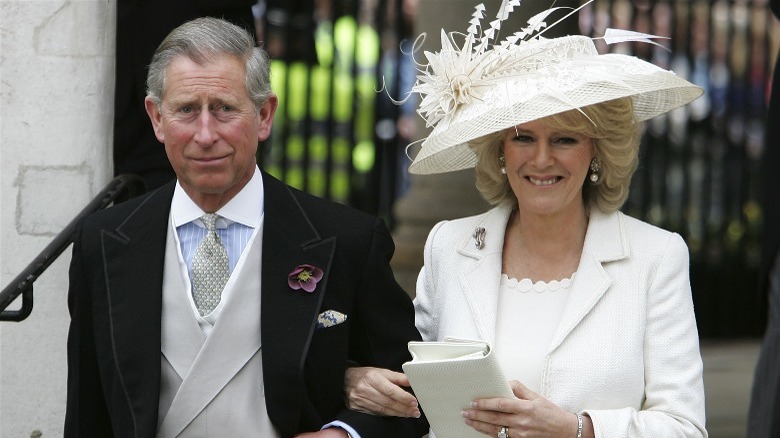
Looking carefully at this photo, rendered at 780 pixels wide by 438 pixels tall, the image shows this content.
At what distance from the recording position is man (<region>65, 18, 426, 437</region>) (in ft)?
11.5

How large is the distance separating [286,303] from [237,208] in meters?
0.30

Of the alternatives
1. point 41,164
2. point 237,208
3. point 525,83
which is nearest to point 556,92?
point 525,83

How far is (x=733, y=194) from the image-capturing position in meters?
10.8

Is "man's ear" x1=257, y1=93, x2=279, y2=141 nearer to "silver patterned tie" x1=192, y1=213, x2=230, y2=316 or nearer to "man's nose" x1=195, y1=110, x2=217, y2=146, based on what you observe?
"man's nose" x1=195, y1=110, x2=217, y2=146

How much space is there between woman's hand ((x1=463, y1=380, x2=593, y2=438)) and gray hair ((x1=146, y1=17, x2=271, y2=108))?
987 mm

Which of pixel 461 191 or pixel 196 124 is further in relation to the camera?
pixel 461 191

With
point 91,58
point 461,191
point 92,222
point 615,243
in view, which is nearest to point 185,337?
point 92,222

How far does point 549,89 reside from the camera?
372 cm

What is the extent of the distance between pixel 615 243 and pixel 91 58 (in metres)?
2.08

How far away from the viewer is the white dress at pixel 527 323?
3.74m

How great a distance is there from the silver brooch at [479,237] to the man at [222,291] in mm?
382

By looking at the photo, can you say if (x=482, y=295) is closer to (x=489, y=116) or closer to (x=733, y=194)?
(x=489, y=116)

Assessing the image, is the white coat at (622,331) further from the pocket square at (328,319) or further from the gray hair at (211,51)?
the gray hair at (211,51)

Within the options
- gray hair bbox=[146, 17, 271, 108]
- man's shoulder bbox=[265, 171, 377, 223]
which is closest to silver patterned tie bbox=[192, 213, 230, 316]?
man's shoulder bbox=[265, 171, 377, 223]
